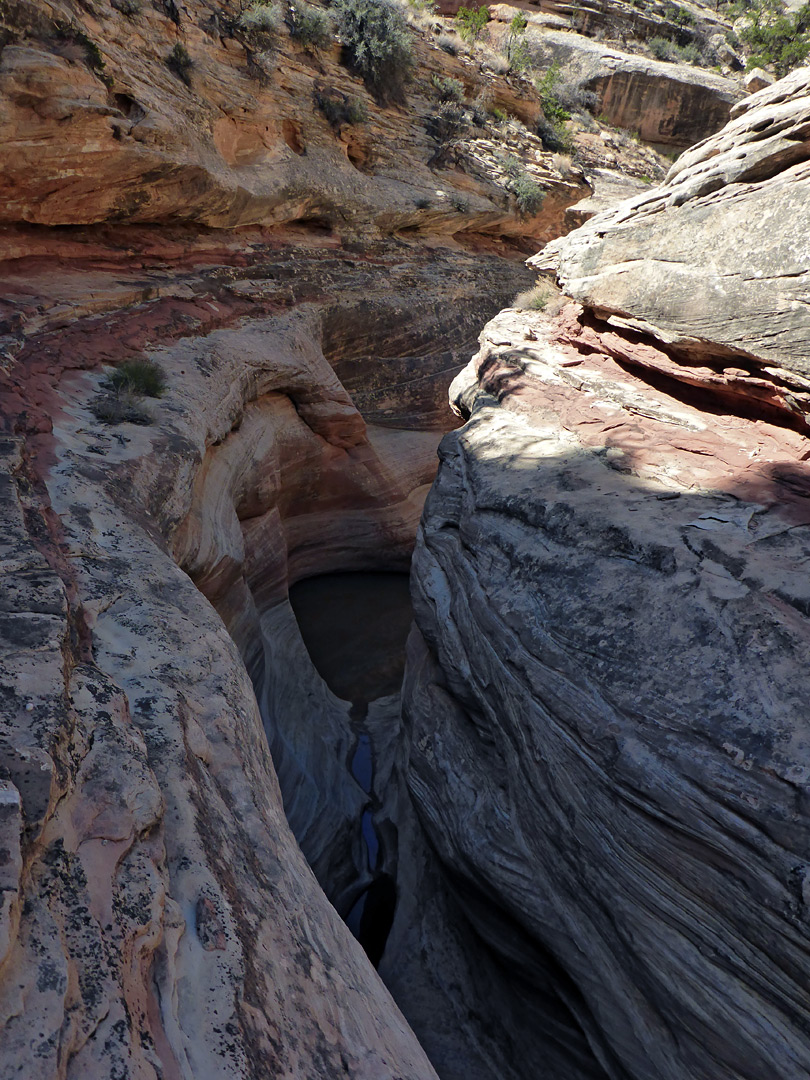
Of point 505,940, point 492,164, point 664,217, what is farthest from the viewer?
point 492,164

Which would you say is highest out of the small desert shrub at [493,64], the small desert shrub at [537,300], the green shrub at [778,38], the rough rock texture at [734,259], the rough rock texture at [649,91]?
the green shrub at [778,38]

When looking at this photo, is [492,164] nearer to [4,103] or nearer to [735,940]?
[4,103]

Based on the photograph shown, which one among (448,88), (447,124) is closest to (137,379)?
(447,124)

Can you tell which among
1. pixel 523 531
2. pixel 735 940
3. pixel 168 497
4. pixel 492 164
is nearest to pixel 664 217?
pixel 523 531

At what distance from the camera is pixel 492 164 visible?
14680mm

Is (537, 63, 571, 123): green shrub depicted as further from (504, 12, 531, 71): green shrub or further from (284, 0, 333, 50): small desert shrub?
(284, 0, 333, 50): small desert shrub

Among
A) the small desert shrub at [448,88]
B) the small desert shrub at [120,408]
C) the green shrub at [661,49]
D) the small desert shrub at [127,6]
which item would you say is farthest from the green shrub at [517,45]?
the small desert shrub at [120,408]

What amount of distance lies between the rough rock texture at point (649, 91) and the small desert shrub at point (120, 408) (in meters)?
A: 20.8

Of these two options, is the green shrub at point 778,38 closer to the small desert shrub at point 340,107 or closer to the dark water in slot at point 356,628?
the small desert shrub at point 340,107

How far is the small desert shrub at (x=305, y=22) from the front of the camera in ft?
38.8

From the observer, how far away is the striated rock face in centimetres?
321

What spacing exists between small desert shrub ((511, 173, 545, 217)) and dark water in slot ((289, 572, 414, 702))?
855cm

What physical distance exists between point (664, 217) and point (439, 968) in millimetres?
6541

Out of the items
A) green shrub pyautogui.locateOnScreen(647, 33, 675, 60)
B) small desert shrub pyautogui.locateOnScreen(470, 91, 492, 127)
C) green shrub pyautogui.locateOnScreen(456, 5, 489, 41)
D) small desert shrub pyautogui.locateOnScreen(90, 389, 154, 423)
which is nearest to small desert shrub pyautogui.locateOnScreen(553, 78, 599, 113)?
green shrub pyautogui.locateOnScreen(456, 5, 489, 41)
